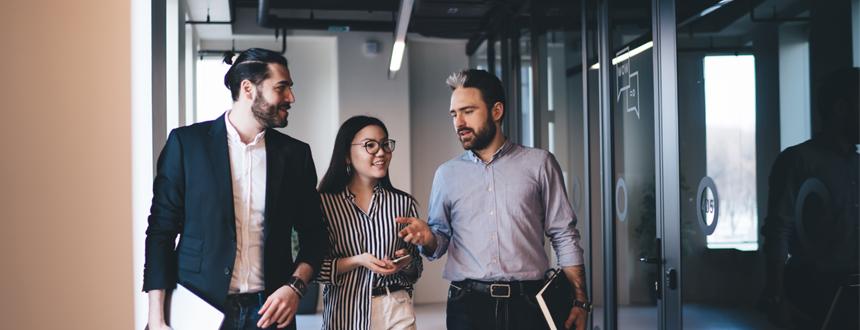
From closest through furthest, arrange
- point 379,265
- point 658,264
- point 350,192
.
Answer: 1. point 379,265
2. point 350,192
3. point 658,264

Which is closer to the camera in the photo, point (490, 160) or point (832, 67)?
point (832, 67)

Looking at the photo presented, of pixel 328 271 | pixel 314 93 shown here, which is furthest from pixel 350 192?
pixel 314 93

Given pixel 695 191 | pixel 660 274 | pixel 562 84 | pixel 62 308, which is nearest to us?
pixel 62 308

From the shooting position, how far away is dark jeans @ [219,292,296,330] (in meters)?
2.29

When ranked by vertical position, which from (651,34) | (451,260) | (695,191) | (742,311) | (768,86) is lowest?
(742,311)

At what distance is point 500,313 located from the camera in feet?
9.25

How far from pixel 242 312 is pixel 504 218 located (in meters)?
1.10

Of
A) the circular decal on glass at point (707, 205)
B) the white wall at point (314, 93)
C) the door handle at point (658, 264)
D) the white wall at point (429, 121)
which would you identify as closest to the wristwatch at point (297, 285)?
the circular decal on glass at point (707, 205)

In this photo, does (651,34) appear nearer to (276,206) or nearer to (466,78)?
(466,78)

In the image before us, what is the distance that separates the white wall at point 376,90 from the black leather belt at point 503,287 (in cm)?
555

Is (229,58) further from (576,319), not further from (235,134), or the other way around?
(576,319)

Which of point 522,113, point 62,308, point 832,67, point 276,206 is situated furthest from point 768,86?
point 522,113

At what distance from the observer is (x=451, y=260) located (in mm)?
2992

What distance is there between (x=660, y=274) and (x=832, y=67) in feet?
5.68
